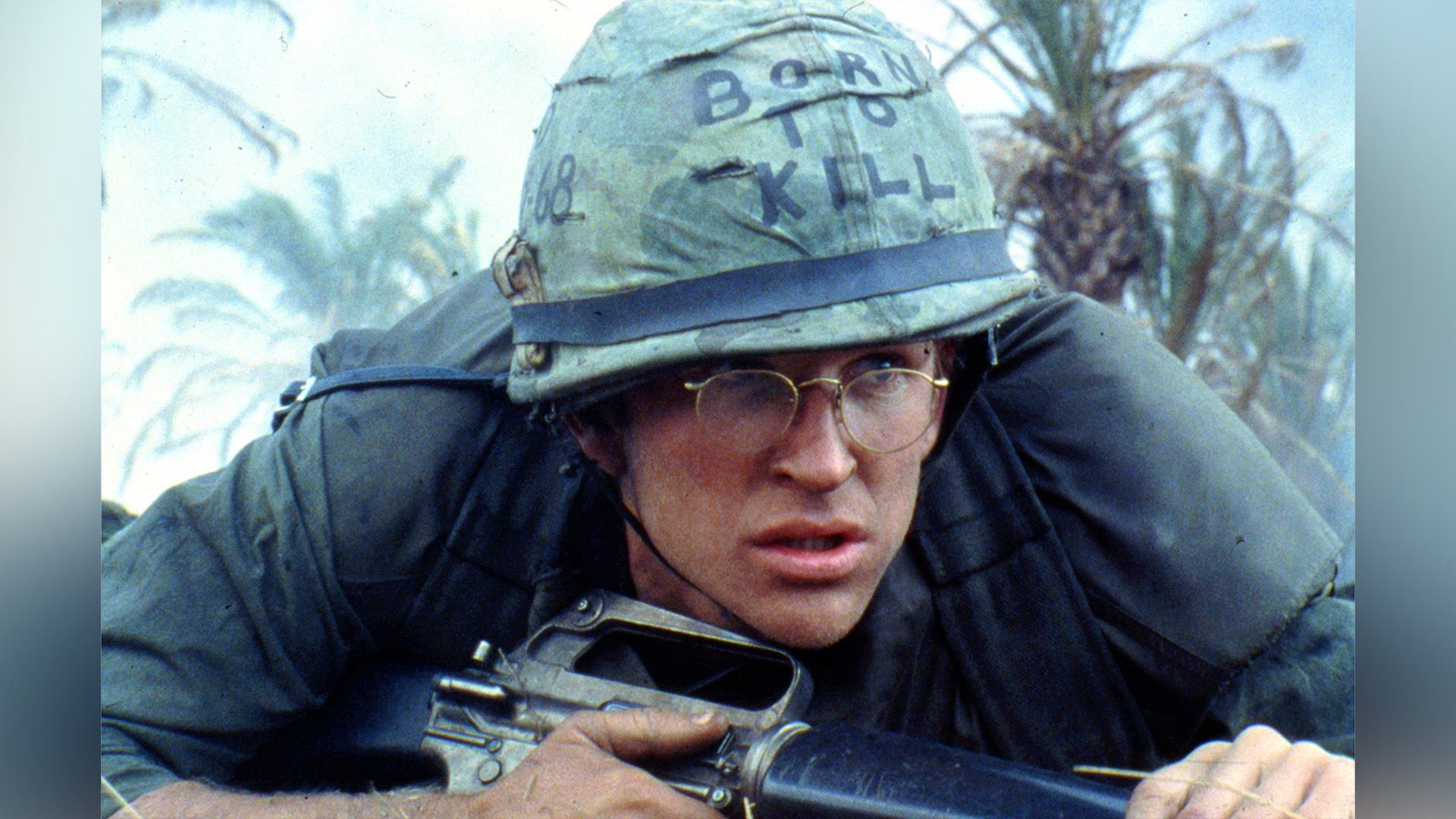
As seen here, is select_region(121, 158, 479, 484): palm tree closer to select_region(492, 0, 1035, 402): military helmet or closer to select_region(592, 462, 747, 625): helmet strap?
select_region(492, 0, 1035, 402): military helmet

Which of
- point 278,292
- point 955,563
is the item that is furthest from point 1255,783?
point 278,292

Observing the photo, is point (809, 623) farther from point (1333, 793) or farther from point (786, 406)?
point (1333, 793)

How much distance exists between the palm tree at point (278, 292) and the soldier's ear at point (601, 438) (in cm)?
34

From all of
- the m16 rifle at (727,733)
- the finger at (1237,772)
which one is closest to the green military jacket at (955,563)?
the m16 rifle at (727,733)

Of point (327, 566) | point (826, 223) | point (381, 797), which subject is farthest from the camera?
point (327, 566)

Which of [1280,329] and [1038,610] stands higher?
[1280,329]

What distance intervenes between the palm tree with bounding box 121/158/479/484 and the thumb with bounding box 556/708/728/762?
76cm

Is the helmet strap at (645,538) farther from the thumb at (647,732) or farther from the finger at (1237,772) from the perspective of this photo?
the finger at (1237,772)

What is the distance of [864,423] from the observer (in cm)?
198

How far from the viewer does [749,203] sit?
1.94 metres

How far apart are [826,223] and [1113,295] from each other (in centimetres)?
88

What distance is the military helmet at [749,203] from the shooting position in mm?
1923
